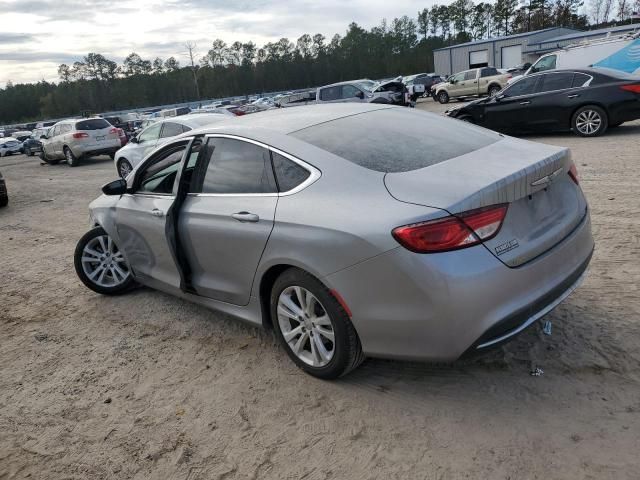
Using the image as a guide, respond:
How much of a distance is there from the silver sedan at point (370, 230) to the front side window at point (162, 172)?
5 centimetres

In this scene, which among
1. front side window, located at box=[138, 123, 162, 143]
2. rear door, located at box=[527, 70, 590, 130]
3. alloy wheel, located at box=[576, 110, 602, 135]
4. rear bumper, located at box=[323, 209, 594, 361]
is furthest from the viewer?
front side window, located at box=[138, 123, 162, 143]

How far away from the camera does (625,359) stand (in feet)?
10.3

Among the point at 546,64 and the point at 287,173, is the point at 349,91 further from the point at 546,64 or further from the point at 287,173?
the point at 287,173

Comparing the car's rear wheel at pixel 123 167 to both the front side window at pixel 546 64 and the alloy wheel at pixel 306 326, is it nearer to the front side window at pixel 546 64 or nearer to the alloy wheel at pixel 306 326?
the alloy wheel at pixel 306 326

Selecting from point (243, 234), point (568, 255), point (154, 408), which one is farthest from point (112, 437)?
point (568, 255)

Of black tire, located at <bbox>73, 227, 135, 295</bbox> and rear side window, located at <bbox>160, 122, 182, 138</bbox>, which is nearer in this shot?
black tire, located at <bbox>73, 227, 135, 295</bbox>

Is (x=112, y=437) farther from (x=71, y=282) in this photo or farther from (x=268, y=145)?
(x=71, y=282)

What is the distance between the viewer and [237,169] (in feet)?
11.9

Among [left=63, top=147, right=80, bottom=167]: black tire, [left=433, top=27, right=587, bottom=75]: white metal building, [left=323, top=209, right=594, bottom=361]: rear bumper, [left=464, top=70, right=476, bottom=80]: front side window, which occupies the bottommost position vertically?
[left=63, top=147, right=80, bottom=167]: black tire

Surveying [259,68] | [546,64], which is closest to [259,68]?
[259,68]

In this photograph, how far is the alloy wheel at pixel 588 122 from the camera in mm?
10906

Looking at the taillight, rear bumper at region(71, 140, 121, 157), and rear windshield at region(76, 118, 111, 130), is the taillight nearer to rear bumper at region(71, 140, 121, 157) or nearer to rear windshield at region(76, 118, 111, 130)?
rear bumper at region(71, 140, 121, 157)

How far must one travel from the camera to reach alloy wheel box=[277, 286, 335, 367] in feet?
10.3

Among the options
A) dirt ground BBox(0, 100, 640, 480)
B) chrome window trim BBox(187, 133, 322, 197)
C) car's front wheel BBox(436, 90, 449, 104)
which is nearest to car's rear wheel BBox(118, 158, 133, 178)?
dirt ground BBox(0, 100, 640, 480)
